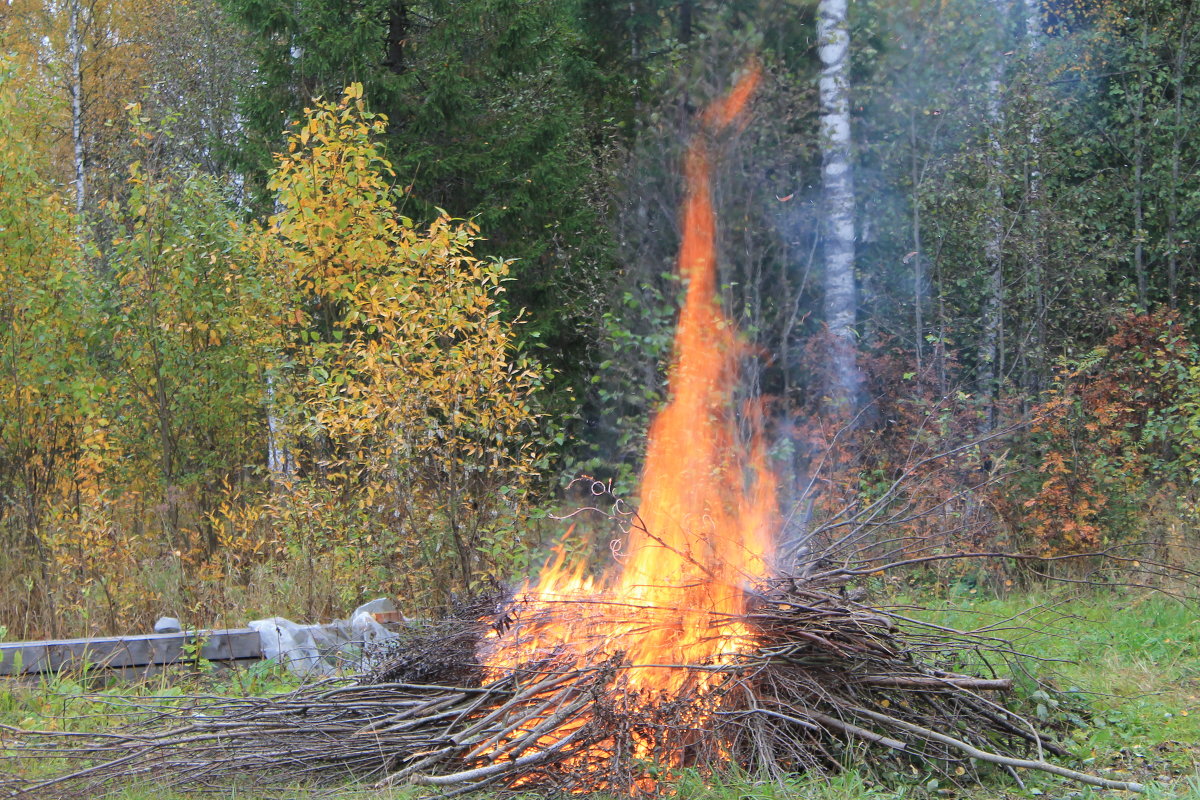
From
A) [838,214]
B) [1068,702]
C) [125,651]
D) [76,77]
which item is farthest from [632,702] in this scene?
[76,77]

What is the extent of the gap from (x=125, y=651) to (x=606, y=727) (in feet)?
11.1

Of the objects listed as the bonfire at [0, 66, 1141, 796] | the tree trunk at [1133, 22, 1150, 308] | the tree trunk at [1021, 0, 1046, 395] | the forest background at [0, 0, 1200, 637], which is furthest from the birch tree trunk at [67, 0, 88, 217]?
the bonfire at [0, 66, 1141, 796]

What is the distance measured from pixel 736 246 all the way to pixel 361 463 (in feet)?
15.6

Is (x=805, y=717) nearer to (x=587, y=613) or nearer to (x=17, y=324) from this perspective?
(x=587, y=613)

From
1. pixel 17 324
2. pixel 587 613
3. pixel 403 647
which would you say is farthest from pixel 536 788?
pixel 17 324

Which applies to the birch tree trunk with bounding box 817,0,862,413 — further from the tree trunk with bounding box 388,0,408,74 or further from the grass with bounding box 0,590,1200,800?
the tree trunk with bounding box 388,0,408,74

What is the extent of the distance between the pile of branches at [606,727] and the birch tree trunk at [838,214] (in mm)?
6257

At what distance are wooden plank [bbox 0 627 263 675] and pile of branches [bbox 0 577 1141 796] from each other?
1.25 metres

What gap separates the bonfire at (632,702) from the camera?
4781mm

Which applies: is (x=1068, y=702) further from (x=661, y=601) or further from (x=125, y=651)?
(x=125, y=651)

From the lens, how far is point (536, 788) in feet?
→ 15.4

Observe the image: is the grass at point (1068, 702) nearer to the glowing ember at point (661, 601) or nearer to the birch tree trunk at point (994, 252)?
the glowing ember at point (661, 601)

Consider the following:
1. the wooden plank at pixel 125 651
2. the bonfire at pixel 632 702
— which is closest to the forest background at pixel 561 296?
the wooden plank at pixel 125 651

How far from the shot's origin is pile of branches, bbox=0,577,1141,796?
4.74m
